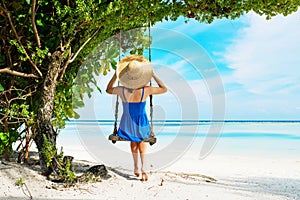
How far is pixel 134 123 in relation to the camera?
16.6ft

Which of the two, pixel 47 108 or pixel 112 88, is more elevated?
pixel 112 88

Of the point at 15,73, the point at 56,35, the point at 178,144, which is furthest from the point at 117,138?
the point at 178,144

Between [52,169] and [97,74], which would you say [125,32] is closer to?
[97,74]

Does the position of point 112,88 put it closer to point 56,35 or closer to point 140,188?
point 56,35

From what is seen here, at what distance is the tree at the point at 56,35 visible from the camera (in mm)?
4867

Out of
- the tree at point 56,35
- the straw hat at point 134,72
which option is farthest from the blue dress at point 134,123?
the tree at point 56,35

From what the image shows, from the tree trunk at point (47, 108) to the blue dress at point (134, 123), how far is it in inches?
37.7

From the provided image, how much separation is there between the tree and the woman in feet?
2.11

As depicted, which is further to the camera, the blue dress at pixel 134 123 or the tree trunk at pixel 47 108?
the blue dress at pixel 134 123

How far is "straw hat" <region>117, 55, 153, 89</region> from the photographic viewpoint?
5009mm

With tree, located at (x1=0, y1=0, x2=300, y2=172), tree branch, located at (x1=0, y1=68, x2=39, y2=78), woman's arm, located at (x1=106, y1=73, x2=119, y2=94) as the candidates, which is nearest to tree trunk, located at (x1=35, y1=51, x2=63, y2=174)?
tree, located at (x1=0, y1=0, x2=300, y2=172)

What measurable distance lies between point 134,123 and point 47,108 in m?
1.19

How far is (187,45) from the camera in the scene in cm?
562

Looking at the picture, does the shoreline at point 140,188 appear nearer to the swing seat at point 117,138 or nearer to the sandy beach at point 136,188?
the sandy beach at point 136,188
